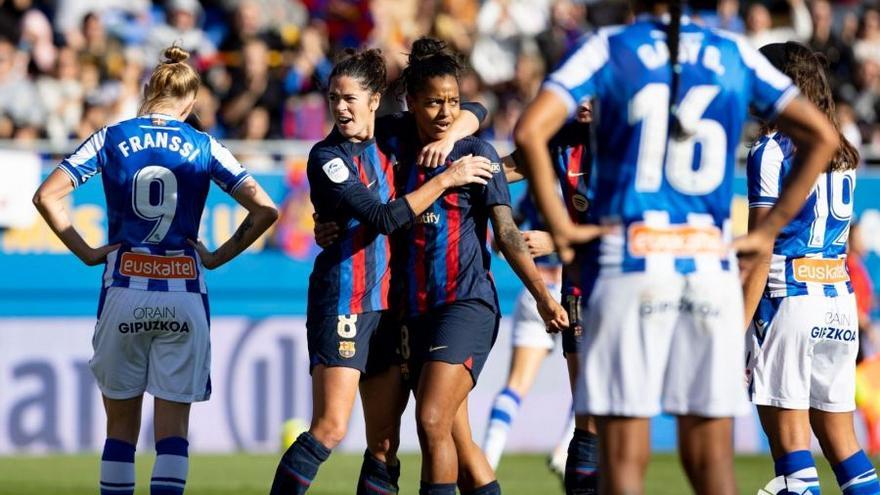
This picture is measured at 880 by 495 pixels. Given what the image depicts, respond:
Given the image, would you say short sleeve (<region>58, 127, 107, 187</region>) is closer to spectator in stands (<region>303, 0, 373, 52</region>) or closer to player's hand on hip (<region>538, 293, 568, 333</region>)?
player's hand on hip (<region>538, 293, 568, 333</region>)

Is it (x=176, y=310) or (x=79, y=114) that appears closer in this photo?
(x=176, y=310)

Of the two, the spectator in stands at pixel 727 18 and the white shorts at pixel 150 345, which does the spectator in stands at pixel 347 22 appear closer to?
the spectator in stands at pixel 727 18

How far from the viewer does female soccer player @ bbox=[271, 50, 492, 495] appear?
6.91m

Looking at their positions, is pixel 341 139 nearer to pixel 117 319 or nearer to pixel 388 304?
pixel 388 304

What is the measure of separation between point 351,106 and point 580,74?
84.1 inches

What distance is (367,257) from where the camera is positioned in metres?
7.06

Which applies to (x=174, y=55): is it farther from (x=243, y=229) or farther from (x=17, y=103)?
(x=17, y=103)

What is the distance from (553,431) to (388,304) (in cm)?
787

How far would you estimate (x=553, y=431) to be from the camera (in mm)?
14703

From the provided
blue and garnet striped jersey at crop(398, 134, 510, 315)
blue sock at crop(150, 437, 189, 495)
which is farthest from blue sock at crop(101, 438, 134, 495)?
blue and garnet striped jersey at crop(398, 134, 510, 315)

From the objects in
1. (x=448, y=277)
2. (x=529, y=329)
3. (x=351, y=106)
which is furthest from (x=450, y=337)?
(x=529, y=329)

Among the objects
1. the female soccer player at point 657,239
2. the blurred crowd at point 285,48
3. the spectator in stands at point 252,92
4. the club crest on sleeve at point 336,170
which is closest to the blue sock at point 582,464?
the club crest on sleeve at point 336,170

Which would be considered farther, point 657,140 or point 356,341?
point 356,341

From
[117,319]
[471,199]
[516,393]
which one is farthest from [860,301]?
[117,319]
